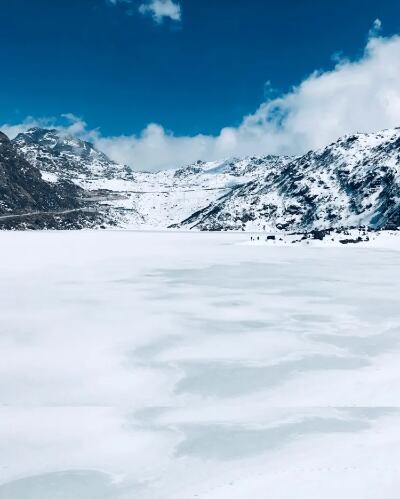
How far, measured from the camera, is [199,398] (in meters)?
10.5

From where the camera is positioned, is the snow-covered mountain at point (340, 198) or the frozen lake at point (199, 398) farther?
the snow-covered mountain at point (340, 198)

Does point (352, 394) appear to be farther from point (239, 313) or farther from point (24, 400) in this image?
point (239, 313)

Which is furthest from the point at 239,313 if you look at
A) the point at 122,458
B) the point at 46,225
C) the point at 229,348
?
the point at 46,225

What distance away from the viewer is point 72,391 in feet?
35.4

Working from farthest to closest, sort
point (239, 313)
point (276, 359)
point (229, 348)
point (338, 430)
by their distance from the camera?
Answer: point (239, 313), point (229, 348), point (276, 359), point (338, 430)

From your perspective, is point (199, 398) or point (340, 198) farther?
point (340, 198)

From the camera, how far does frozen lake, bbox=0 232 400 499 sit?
7.37 m

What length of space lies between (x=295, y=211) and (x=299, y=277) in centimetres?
15463

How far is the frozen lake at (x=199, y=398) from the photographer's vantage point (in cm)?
737

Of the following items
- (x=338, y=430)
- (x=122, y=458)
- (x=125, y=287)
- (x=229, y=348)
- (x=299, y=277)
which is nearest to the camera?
(x=122, y=458)

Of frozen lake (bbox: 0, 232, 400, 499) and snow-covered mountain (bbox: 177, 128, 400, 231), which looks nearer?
frozen lake (bbox: 0, 232, 400, 499)

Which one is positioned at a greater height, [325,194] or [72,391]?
[325,194]

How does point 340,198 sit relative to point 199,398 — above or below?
above

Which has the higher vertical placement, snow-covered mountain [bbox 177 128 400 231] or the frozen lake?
snow-covered mountain [bbox 177 128 400 231]
